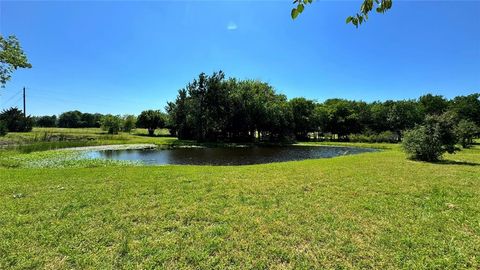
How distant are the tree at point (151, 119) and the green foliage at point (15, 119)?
24.7 metres

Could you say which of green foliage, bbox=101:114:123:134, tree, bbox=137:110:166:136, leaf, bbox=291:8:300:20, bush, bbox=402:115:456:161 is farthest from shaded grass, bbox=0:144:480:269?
tree, bbox=137:110:166:136

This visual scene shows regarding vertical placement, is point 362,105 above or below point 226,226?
above

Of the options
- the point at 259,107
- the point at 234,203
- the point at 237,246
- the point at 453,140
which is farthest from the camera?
the point at 259,107

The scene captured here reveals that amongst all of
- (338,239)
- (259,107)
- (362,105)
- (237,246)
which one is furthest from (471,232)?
(362,105)

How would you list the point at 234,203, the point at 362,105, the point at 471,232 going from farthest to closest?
the point at 362,105
the point at 234,203
the point at 471,232

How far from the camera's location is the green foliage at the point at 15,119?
49.5 meters

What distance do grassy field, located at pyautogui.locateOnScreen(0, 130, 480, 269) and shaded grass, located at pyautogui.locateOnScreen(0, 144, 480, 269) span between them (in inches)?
0.7

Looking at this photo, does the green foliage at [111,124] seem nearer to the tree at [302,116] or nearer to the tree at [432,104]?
the tree at [302,116]

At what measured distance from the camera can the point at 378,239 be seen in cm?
409

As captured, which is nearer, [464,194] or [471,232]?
[471,232]

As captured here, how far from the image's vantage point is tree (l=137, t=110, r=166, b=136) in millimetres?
68750

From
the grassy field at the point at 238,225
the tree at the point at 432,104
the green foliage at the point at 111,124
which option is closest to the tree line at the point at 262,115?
the tree at the point at 432,104

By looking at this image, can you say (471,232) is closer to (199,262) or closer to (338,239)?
(338,239)

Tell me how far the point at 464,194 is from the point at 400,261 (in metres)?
4.98
